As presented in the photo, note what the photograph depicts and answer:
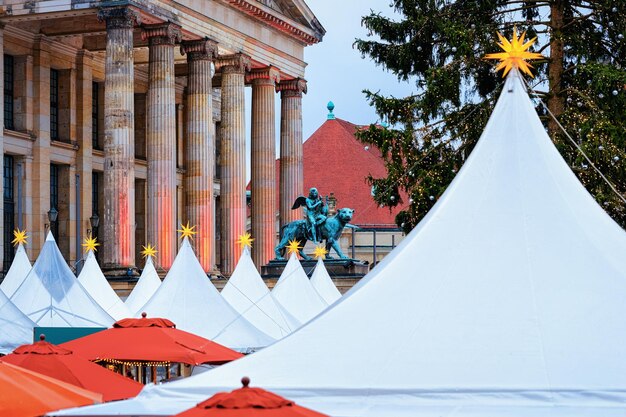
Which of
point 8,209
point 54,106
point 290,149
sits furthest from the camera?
point 290,149

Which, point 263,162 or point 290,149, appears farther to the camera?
point 290,149

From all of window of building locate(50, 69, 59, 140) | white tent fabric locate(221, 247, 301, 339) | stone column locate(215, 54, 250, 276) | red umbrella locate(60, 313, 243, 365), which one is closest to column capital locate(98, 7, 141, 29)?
window of building locate(50, 69, 59, 140)

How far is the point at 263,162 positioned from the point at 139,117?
21.8 feet

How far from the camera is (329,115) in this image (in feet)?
338

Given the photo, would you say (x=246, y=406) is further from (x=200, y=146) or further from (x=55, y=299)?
(x=200, y=146)

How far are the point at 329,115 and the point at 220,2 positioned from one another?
44278 mm

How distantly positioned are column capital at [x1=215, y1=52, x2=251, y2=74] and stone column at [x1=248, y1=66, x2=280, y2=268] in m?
3.10

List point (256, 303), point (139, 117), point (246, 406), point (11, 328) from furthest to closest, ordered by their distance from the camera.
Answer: point (139, 117) → point (256, 303) → point (11, 328) → point (246, 406)

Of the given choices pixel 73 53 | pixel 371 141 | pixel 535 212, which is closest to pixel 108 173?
pixel 73 53

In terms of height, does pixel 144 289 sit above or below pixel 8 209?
below

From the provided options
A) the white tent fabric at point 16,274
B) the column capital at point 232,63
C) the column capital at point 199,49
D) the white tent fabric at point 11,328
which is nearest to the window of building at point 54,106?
the column capital at point 199,49

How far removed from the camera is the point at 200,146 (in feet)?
188

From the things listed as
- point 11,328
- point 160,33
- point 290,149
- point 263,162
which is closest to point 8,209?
point 160,33

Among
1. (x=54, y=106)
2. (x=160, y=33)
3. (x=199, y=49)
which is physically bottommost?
(x=54, y=106)
